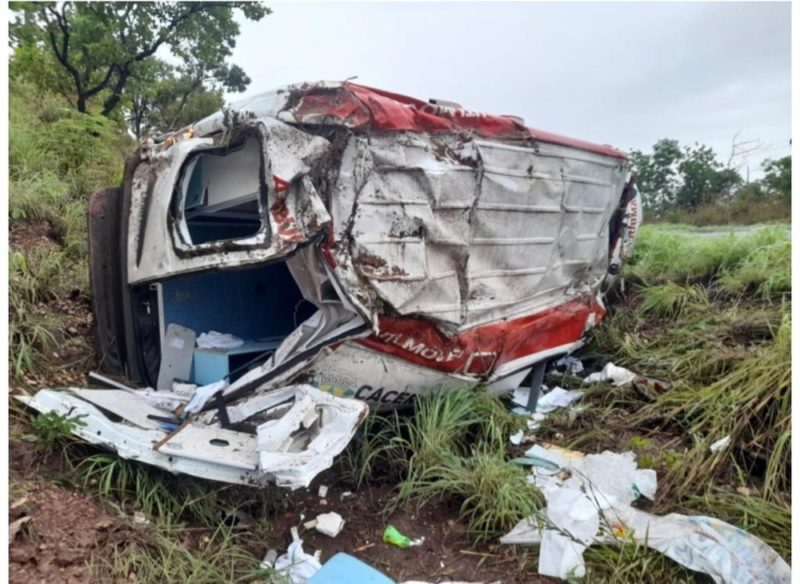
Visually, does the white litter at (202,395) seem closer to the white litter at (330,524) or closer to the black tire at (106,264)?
the black tire at (106,264)

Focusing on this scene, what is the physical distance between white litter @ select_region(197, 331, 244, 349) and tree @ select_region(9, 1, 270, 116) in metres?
7.05

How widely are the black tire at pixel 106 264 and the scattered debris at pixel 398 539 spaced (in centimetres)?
196

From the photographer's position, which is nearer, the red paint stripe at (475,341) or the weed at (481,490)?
the weed at (481,490)

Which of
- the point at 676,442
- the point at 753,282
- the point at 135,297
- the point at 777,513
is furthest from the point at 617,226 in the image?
the point at 135,297

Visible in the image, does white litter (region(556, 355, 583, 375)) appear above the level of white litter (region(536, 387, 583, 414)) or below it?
above

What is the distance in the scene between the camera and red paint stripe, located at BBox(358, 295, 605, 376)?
3258 millimetres

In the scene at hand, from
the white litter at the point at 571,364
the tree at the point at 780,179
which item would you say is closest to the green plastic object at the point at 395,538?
the white litter at the point at 571,364

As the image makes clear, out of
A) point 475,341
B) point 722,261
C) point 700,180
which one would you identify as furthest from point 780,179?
point 475,341

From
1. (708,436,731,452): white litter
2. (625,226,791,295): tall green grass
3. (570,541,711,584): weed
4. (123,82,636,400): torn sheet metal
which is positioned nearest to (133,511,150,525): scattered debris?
(123,82,636,400): torn sheet metal

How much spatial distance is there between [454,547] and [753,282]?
14.1 ft

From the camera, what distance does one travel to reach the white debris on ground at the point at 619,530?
7.67 feet

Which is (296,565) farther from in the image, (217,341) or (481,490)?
(217,341)

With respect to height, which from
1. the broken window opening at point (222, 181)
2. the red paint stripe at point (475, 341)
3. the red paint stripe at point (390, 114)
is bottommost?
the red paint stripe at point (475, 341)

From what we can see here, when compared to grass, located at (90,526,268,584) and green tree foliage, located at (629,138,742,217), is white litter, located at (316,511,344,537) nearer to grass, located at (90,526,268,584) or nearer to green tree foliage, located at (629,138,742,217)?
grass, located at (90,526,268,584)
